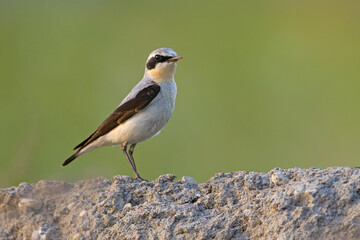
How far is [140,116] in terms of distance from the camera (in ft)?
24.1

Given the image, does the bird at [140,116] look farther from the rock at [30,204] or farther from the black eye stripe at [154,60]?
the rock at [30,204]

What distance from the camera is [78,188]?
17.5 feet

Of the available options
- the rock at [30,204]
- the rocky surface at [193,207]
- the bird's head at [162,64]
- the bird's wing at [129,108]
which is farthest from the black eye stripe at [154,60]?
the rock at [30,204]

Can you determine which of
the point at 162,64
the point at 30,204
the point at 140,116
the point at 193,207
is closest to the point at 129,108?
the point at 140,116

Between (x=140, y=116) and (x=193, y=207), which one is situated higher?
(x=140, y=116)

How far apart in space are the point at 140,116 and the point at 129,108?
17cm

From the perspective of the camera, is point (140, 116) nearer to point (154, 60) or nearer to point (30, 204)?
point (154, 60)

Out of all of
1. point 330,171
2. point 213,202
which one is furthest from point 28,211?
point 330,171

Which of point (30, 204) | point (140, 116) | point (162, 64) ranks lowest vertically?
point (30, 204)

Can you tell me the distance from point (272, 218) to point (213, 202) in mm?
627

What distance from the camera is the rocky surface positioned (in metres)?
4.23

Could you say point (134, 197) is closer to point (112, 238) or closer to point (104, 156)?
point (112, 238)

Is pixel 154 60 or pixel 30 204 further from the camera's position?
pixel 154 60

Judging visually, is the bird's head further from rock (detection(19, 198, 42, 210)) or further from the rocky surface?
rock (detection(19, 198, 42, 210))
